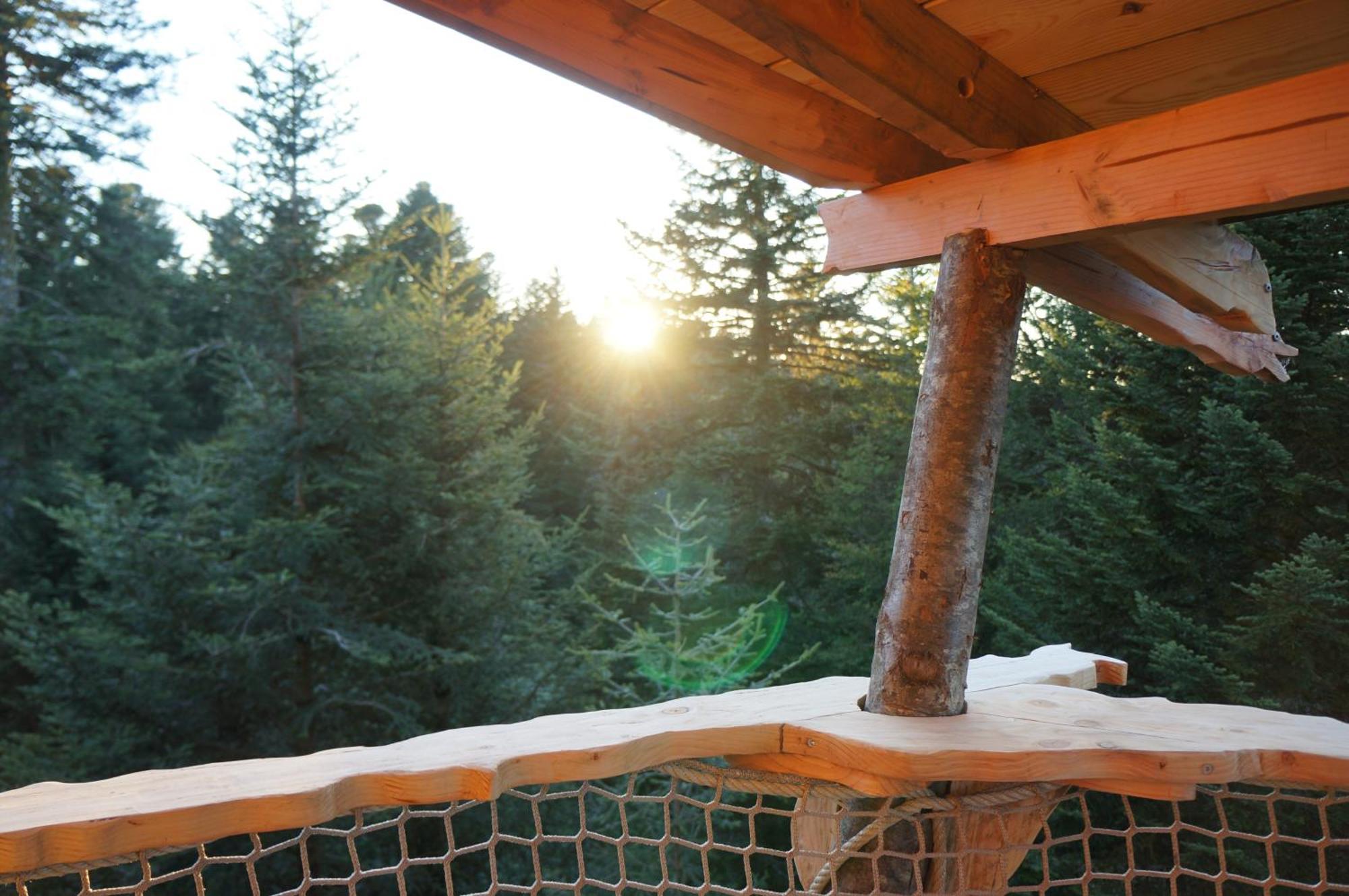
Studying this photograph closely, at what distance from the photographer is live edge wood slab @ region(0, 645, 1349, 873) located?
0.90 m

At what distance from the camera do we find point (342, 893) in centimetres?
697

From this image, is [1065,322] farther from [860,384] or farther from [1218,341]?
[1218,341]

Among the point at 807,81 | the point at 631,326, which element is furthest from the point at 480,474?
the point at 807,81

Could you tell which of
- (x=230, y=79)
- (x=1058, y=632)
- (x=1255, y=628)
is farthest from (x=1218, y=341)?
(x=230, y=79)

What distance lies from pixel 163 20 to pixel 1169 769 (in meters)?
9.38

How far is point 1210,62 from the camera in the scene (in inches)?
50.2

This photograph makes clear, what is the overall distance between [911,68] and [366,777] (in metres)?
1.06

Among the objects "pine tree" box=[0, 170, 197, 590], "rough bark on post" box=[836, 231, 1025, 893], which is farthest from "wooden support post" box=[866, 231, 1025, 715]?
"pine tree" box=[0, 170, 197, 590]

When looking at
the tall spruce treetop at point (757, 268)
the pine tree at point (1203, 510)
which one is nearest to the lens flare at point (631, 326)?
the tall spruce treetop at point (757, 268)

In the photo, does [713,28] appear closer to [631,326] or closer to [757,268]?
[757,268]

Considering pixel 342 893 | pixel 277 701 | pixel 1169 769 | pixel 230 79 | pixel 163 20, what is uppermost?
pixel 163 20

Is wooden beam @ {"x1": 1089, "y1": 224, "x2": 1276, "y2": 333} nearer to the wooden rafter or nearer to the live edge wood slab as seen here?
the wooden rafter

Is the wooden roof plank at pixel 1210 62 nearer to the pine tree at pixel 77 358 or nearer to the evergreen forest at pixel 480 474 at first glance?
the evergreen forest at pixel 480 474

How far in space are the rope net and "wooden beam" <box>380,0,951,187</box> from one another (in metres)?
0.91
